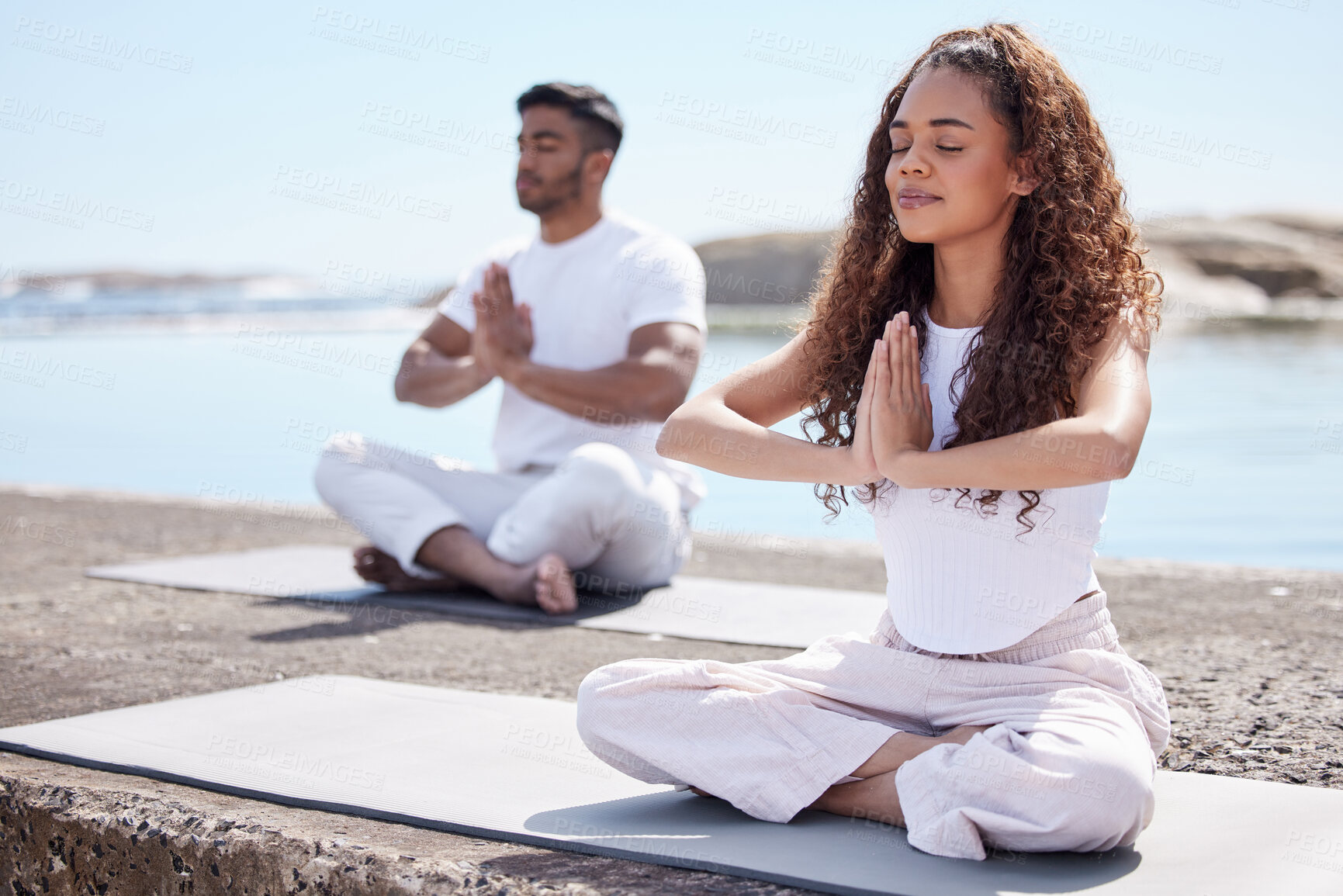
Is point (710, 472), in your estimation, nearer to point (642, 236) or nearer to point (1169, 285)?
point (642, 236)

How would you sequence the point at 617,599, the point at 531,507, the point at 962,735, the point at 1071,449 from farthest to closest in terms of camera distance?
the point at 617,599 → the point at 531,507 → the point at 962,735 → the point at 1071,449

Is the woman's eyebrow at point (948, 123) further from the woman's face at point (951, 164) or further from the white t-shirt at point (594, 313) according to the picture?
the white t-shirt at point (594, 313)

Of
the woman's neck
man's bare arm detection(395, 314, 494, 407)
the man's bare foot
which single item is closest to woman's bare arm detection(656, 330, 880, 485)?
the woman's neck

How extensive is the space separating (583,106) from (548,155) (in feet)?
0.64

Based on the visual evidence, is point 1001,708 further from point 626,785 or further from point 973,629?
point 626,785

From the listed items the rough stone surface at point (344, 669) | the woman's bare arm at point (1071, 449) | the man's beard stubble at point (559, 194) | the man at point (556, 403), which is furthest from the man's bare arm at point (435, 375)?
the woman's bare arm at point (1071, 449)

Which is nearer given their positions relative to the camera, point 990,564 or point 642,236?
point 990,564

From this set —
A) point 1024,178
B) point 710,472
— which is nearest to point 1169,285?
point 710,472

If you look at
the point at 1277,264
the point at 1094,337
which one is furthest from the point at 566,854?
the point at 1277,264

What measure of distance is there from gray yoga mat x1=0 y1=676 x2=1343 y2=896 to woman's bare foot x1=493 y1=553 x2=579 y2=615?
96cm

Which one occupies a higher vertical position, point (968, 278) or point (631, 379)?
point (968, 278)

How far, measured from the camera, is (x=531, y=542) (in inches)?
147

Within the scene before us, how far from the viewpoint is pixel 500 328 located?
3.76m

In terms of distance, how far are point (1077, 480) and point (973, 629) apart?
0.27m
